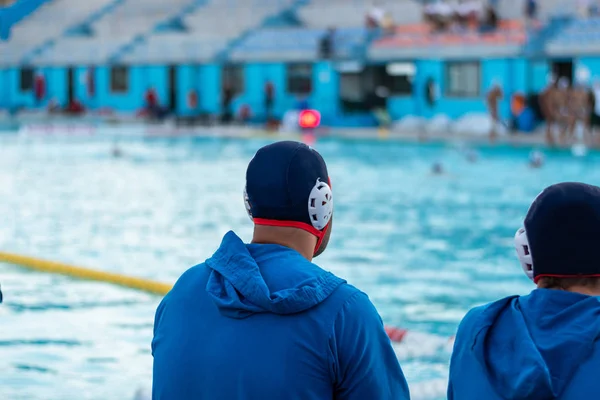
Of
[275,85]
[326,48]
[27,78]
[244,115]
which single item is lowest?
[244,115]

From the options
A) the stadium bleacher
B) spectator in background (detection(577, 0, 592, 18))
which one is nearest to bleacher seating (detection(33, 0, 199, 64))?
the stadium bleacher

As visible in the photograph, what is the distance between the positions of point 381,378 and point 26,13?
13.7 ft

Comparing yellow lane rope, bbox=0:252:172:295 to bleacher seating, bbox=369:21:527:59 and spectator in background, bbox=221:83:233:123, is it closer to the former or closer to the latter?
bleacher seating, bbox=369:21:527:59

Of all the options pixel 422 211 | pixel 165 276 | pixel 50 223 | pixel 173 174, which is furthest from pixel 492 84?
pixel 165 276

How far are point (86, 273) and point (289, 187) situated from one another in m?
7.20

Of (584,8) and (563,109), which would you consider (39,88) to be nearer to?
(584,8)

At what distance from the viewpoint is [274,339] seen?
256 centimetres

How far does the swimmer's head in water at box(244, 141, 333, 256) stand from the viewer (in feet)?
8.89

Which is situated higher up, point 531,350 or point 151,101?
point 531,350

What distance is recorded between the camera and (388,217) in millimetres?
14953

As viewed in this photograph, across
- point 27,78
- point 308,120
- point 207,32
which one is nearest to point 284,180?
point 308,120

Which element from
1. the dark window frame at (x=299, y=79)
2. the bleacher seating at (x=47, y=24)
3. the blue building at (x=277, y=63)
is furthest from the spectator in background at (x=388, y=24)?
the bleacher seating at (x=47, y=24)

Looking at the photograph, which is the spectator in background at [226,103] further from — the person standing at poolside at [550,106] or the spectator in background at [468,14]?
the person standing at poolside at [550,106]

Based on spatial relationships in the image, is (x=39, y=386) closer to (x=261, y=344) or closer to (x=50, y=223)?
(x=261, y=344)
